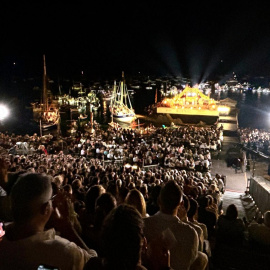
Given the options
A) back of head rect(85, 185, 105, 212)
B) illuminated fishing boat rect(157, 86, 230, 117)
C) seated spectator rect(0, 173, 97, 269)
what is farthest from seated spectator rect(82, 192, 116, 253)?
illuminated fishing boat rect(157, 86, 230, 117)

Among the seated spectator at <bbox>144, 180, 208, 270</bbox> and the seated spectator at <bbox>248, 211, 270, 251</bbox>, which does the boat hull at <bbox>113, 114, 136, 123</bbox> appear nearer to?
the seated spectator at <bbox>248, 211, 270, 251</bbox>

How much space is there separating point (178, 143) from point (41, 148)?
1078 centimetres

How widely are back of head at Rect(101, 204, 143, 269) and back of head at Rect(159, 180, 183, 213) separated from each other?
125 cm

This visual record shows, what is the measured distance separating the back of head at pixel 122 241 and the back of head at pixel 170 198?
1250 millimetres

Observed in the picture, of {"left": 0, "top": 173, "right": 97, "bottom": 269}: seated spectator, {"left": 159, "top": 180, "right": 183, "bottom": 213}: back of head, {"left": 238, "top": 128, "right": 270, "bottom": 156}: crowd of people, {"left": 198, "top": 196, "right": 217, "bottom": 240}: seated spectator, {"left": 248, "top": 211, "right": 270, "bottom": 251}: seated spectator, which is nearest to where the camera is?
{"left": 0, "top": 173, "right": 97, "bottom": 269}: seated spectator

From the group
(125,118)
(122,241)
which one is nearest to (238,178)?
(122,241)

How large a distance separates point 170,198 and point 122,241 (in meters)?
1.36

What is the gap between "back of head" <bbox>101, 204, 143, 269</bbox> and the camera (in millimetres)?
1653

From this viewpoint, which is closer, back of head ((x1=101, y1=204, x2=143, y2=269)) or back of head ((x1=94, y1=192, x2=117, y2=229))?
back of head ((x1=101, y1=204, x2=143, y2=269))

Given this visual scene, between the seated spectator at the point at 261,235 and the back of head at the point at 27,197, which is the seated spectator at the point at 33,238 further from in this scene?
the seated spectator at the point at 261,235

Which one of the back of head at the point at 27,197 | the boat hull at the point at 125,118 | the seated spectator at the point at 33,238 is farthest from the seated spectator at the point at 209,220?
the boat hull at the point at 125,118

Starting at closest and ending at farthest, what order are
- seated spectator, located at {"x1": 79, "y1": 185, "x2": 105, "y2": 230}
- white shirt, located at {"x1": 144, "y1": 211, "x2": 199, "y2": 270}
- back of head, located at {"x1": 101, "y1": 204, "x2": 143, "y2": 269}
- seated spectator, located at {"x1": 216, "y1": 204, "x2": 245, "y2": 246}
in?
back of head, located at {"x1": 101, "y1": 204, "x2": 143, "y2": 269}, white shirt, located at {"x1": 144, "y1": 211, "x2": 199, "y2": 270}, seated spectator, located at {"x1": 79, "y1": 185, "x2": 105, "y2": 230}, seated spectator, located at {"x1": 216, "y1": 204, "x2": 245, "y2": 246}

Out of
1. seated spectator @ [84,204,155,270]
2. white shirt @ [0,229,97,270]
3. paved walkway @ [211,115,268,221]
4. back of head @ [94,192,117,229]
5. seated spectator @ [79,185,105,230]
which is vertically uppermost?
seated spectator @ [84,204,155,270]

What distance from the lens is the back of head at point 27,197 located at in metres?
1.85
